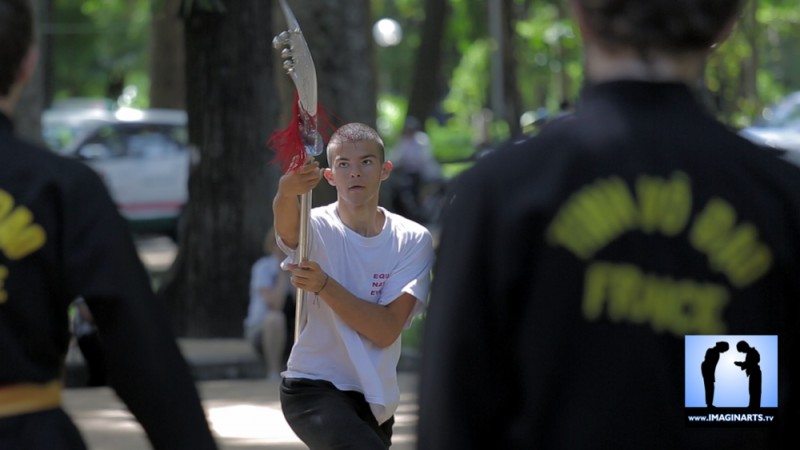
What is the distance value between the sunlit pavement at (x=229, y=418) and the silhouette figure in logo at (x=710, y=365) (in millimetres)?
6488

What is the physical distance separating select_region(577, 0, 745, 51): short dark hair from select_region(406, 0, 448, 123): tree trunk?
3243 centimetres

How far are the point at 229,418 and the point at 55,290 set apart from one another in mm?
7893

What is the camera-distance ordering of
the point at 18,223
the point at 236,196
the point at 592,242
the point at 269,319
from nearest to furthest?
the point at 592,242
the point at 18,223
the point at 269,319
the point at 236,196

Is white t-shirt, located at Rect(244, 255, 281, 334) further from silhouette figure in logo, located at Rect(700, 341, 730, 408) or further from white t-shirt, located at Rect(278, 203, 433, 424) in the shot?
silhouette figure in logo, located at Rect(700, 341, 730, 408)

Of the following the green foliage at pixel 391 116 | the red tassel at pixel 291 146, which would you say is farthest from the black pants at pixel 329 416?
the green foliage at pixel 391 116

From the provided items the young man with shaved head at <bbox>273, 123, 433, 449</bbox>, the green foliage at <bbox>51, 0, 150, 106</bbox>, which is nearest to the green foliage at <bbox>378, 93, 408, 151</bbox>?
the green foliage at <bbox>51, 0, 150, 106</bbox>

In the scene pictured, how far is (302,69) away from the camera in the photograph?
5.74 meters

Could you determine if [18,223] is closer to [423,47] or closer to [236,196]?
[236,196]

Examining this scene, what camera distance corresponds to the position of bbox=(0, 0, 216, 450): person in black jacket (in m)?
3.19

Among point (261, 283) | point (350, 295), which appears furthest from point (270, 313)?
point (350, 295)

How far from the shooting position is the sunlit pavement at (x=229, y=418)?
32.9ft

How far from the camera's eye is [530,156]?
2574 mm

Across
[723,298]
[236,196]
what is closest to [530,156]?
[723,298]

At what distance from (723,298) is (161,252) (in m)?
25.6
